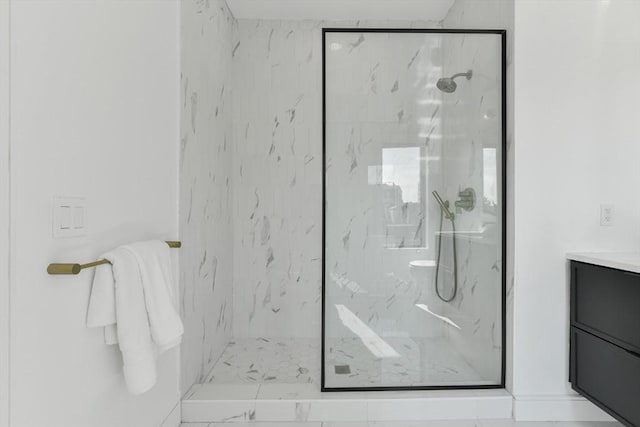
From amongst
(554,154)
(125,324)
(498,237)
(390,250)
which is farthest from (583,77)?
(125,324)

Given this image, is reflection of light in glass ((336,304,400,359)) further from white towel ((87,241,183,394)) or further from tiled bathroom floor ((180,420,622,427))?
white towel ((87,241,183,394))

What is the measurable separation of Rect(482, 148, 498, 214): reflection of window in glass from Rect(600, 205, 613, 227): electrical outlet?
531mm

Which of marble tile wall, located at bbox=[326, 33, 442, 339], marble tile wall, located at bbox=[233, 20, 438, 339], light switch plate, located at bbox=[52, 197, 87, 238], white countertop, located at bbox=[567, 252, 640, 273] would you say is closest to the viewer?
light switch plate, located at bbox=[52, 197, 87, 238]

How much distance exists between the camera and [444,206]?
2.39 m

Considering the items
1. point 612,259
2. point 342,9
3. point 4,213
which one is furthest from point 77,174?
point 342,9

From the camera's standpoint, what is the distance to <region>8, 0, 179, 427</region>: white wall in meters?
1.12

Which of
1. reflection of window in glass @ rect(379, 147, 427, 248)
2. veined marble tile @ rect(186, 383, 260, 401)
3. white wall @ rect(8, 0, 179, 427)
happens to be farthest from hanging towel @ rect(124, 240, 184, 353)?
reflection of window in glass @ rect(379, 147, 427, 248)

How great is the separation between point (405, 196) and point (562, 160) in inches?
33.0

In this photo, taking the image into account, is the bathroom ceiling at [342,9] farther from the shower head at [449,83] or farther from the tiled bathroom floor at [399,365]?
the tiled bathroom floor at [399,365]

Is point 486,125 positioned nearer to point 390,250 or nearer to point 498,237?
point 498,237

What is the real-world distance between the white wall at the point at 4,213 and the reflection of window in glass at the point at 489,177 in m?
2.15

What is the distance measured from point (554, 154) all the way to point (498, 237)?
0.52 meters

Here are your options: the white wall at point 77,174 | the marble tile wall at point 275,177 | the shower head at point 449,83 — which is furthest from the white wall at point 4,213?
the marble tile wall at point 275,177

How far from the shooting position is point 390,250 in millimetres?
2363
